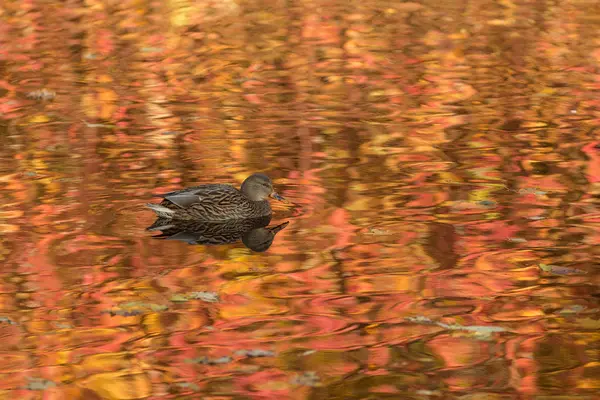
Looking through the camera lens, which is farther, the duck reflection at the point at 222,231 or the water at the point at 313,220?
the duck reflection at the point at 222,231

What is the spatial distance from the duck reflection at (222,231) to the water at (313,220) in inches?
5.6

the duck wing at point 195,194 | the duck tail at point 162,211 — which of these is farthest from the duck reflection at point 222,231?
the duck wing at point 195,194

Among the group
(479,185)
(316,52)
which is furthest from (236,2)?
(479,185)

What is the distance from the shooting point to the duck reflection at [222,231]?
943 centimetres

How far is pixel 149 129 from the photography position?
13266 mm

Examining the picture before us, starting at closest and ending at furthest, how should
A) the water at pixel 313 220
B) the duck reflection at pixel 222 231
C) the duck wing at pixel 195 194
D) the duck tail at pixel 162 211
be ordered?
the water at pixel 313 220
the duck reflection at pixel 222 231
the duck tail at pixel 162 211
the duck wing at pixel 195 194

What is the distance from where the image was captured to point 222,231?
32.4ft

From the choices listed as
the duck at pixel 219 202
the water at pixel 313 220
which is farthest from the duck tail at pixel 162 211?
the water at pixel 313 220

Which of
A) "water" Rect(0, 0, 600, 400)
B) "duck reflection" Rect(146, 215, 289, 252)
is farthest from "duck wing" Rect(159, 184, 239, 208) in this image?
"water" Rect(0, 0, 600, 400)

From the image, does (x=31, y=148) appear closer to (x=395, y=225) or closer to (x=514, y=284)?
(x=395, y=225)

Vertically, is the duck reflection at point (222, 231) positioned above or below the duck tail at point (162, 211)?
below

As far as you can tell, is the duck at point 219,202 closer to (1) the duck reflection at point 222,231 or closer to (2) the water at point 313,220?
(1) the duck reflection at point 222,231

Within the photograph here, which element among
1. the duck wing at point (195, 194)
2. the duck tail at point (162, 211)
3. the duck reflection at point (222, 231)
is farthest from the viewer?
the duck wing at point (195, 194)

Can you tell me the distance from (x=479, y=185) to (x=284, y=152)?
2284 millimetres
